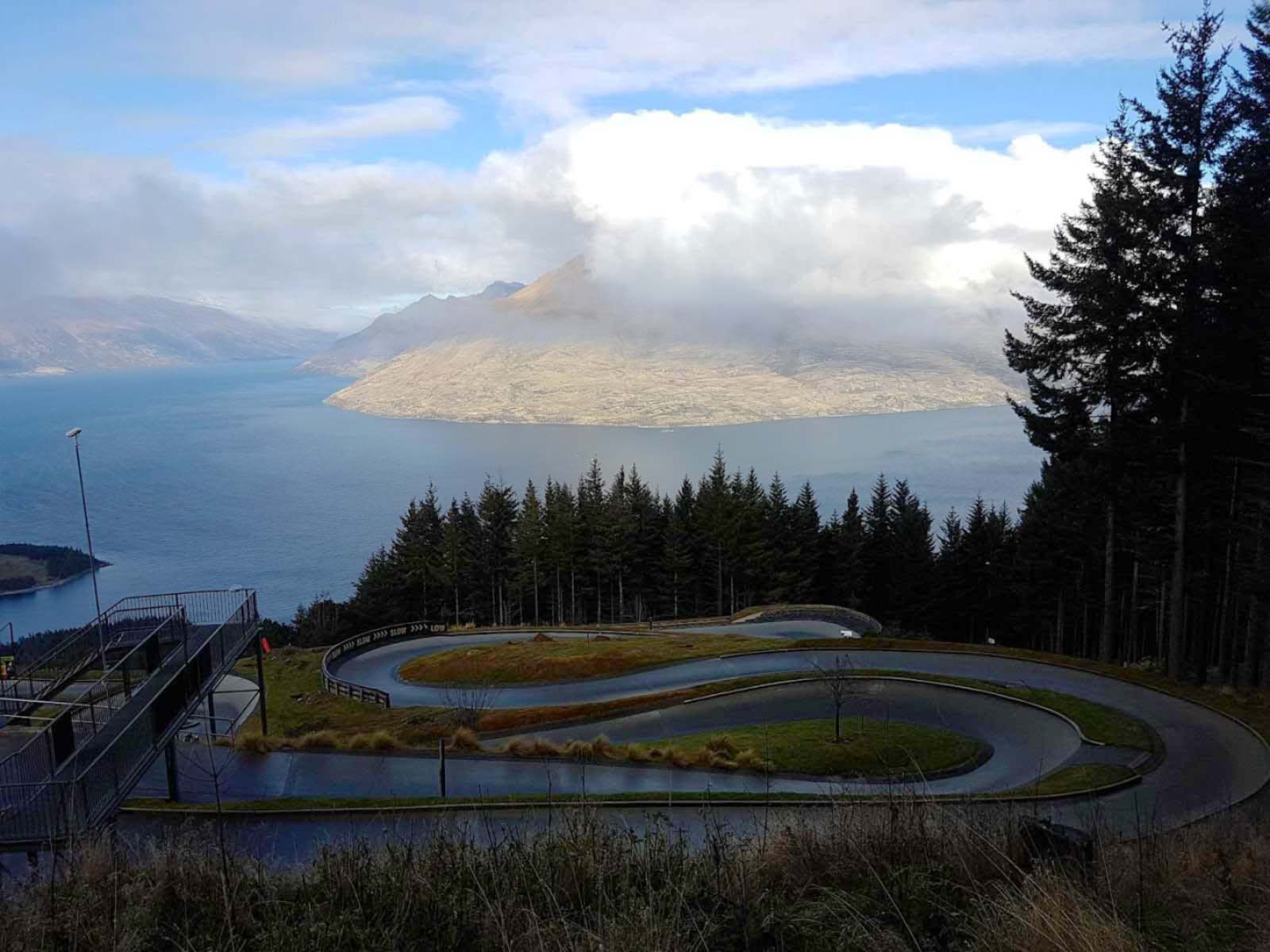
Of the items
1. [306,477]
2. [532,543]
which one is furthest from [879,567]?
[306,477]

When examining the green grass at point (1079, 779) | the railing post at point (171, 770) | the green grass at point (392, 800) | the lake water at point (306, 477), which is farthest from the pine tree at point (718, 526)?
the lake water at point (306, 477)

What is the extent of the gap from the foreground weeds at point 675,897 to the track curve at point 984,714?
5140 mm

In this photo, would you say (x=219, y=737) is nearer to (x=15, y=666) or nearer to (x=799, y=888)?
(x=15, y=666)

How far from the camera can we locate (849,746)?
16.0m

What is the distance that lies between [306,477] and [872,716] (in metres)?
125

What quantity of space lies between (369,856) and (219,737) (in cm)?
1444

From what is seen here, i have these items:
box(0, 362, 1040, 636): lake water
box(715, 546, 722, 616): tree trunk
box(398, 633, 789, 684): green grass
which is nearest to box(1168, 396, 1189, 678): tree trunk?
box(398, 633, 789, 684): green grass

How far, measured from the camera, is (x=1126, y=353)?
18.2 m

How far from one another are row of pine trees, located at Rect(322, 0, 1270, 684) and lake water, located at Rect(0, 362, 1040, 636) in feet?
138

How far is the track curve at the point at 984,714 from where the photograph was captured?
43.4 feet

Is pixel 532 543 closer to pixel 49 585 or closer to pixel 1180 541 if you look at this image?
pixel 1180 541

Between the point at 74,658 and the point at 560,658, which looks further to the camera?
the point at 560,658

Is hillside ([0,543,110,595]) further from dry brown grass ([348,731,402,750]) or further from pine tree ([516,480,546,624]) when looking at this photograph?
dry brown grass ([348,731,402,750])

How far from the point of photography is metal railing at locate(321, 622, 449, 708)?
23.9 metres
